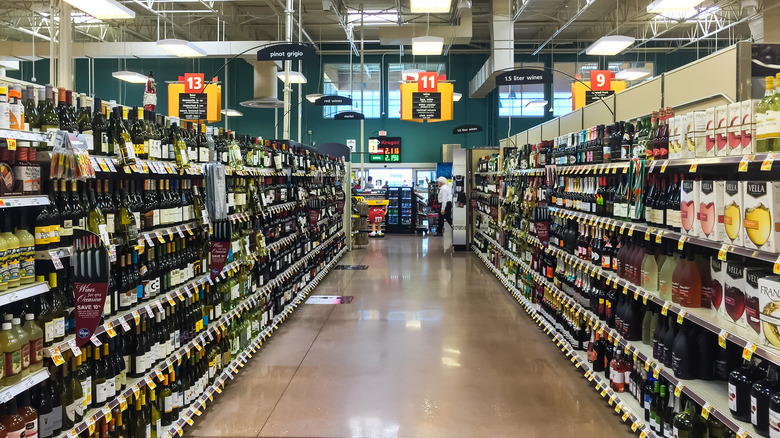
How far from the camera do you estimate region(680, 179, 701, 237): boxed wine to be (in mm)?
3094

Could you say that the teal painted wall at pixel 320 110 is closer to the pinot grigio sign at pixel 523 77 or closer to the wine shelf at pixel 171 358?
the pinot grigio sign at pixel 523 77

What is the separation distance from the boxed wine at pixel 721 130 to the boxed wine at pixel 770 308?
2.30 ft

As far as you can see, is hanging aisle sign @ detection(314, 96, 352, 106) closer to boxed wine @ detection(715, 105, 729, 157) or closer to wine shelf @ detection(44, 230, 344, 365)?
wine shelf @ detection(44, 230, 344, 365)

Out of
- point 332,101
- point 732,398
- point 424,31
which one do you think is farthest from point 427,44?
point 732,398

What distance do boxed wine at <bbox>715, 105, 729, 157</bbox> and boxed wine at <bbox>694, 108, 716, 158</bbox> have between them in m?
0.03

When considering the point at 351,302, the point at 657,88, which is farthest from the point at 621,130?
the point at 351,302

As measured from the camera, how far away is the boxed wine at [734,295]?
2.82 meters

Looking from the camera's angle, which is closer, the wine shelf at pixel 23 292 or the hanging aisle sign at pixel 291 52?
the wine shelf at pixel 23 292

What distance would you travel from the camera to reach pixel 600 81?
1421 centimetres

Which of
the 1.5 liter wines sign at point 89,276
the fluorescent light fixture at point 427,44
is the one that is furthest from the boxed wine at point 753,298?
the fluorescent light fixture at point 427,44

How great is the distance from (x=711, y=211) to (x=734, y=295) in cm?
43

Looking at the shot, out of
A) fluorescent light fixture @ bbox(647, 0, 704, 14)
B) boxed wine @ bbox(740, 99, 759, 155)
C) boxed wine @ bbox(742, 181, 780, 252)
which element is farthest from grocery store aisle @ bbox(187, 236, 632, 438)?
fluorescent light fixture @ bbox(647, 0, 704, 14)

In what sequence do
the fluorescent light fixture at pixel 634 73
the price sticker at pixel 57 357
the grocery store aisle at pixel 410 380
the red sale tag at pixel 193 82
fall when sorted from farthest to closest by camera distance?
the red sale tag at pixel 193 82 → the fluorescent light fixture at pixel 634 73 → the grocery store aisle at pixel 410 380 → the price sticker at pixel 57 357

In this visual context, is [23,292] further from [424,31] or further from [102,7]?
[424,31]
